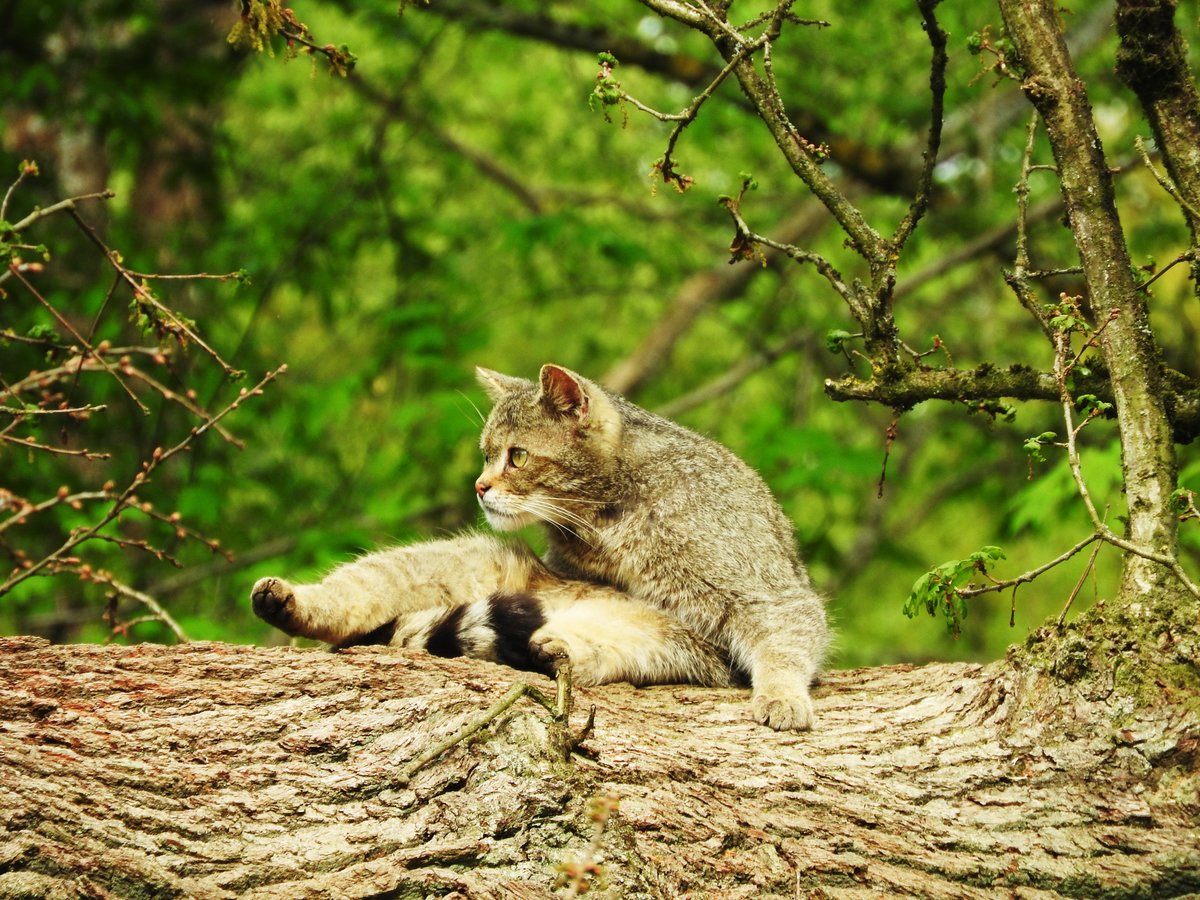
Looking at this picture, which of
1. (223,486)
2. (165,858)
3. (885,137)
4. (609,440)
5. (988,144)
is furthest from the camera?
(885,137)

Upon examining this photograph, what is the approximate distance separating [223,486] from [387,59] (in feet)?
14.9

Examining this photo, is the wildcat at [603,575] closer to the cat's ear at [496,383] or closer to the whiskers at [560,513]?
the whiskers at [560,513]

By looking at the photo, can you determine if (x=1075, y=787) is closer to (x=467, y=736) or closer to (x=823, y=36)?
(x=467, y=736)

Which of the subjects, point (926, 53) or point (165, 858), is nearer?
point (165, 858)

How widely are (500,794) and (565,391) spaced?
84.6 inches

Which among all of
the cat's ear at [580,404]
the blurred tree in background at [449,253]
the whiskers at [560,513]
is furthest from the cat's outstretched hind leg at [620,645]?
the blurred tree in background at [449,253]

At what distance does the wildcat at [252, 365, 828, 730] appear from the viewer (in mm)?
3428

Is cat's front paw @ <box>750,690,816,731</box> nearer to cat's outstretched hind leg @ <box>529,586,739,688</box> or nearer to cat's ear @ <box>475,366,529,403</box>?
cat's outstretched hind leg @ <box>529,586,739,688</box>

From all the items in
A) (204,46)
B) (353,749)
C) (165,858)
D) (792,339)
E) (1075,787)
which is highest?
(204,46)

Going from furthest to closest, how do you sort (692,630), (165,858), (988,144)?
(988,144) < (692,630) < (165,858)

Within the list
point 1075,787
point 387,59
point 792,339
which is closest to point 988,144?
point 792,339

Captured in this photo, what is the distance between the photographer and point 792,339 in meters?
8.62

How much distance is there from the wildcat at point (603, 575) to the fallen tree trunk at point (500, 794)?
415 millimetres

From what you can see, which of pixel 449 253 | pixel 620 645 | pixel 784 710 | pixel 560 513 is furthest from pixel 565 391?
pixel 449 253
